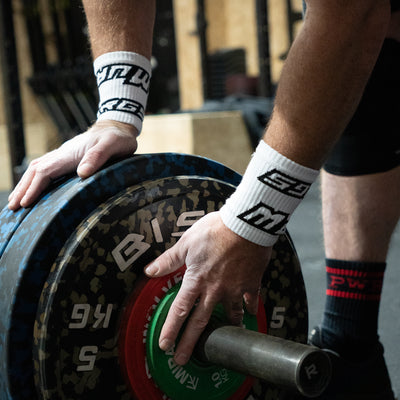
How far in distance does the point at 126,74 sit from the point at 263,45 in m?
2.59

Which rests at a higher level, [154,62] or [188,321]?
[154,62]

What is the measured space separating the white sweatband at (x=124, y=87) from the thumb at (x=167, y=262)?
236 millimetres

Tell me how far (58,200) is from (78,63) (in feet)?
17.7

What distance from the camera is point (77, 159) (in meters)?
0.67

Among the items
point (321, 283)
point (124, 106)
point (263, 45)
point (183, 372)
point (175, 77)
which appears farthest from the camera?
point (175, 77)

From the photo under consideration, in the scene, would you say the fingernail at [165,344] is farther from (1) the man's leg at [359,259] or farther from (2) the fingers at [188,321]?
(1) the man's leg at [359,259]

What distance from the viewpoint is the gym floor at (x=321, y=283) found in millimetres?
1059

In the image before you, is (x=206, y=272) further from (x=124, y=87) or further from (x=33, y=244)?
(x=124, y=87)

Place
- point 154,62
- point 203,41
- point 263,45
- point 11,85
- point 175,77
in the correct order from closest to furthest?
point 11,85
point 263,45
point 203,41
point 154,62
point 175,77

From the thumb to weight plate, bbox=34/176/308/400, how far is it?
0.08 feet

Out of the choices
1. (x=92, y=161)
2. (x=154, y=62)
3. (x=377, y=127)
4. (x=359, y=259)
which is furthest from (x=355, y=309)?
(x=154, y=62)

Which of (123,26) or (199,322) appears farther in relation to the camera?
(123,26)

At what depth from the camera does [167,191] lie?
2.07 ft

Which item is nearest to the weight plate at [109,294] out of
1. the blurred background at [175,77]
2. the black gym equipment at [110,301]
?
the black gym equipment at [110,301]
